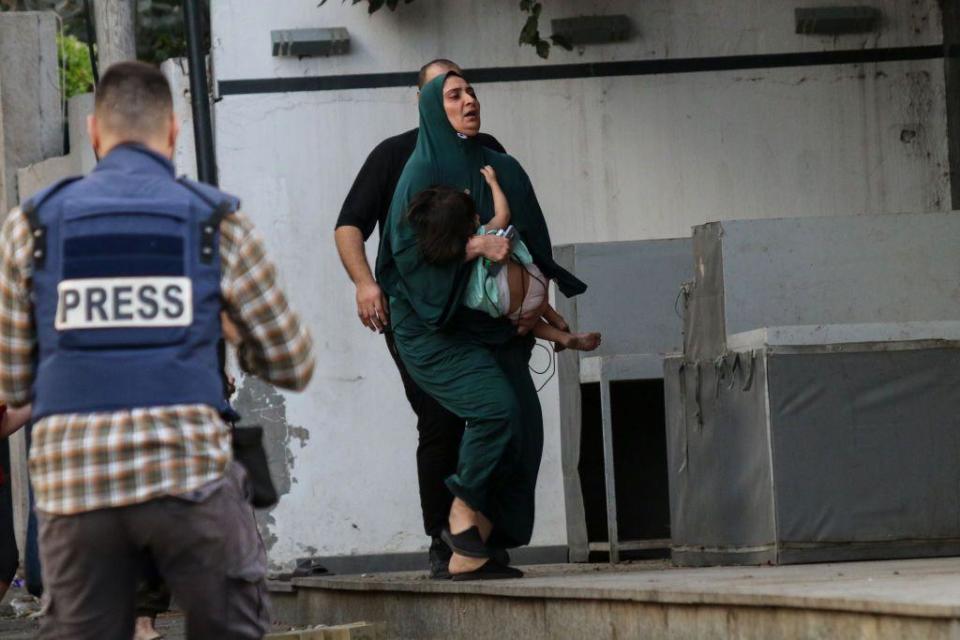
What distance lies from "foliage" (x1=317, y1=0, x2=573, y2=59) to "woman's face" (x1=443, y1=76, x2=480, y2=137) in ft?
7.74

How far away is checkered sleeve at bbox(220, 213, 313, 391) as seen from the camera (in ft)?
12.8

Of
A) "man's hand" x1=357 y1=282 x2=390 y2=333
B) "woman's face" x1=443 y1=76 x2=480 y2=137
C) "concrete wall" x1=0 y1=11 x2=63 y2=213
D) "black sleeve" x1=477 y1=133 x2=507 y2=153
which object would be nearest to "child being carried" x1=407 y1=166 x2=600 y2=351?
"woman's face" x1=443 y1=76 x2=480 y2=137

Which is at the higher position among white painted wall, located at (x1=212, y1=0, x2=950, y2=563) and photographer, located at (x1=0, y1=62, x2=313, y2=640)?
white painted wall, located at (x1=212, y1=0, x2=950, y2=563)

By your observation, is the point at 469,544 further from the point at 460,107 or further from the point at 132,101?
the point at 132,101

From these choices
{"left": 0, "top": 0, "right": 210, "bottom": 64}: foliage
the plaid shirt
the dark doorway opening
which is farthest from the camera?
{"left": 0, "top": 0, "right": 210, "bottom": 64}: foliage

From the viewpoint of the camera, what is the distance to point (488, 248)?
269 inches

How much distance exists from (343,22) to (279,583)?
3.02 metres

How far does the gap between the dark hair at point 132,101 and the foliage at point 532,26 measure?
5630mm

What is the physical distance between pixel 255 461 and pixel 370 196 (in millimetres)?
3770

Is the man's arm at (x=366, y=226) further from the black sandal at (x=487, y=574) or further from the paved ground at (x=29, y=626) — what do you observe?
the paved ground at (x=29, y=626)

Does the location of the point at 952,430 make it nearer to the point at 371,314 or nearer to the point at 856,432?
the point at 856,432

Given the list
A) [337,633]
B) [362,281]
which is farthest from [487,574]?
[362,281]

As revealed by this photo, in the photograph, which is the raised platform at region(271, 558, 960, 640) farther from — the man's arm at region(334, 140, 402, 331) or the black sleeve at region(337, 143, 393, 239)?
the black sleeve at region(337, 143, 393, 239)

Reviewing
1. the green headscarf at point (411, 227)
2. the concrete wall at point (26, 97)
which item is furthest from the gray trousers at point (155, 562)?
the concrete wall at point (26, 97)
